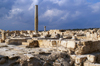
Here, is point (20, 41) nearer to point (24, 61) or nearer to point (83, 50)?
point (24, 61)

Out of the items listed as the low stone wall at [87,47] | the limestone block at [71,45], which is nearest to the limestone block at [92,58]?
the low stone wall at [87,47]

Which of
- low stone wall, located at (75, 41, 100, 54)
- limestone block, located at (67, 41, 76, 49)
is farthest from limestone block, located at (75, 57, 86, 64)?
limestone block, located at (67, 41, 76, 49)

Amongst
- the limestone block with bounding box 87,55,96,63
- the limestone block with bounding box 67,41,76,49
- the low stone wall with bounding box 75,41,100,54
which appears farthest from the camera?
the limestone block with bounding box 67,41,76,49

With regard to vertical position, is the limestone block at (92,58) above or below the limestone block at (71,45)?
below

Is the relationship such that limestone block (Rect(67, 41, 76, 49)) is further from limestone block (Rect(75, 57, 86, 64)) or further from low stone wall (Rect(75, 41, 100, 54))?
limestone block (Rect(75, 57, 86, 64))

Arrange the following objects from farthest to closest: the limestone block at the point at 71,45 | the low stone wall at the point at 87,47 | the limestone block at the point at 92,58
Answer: the limestone block at the point at 71,45 → the low stone wall at the point at 87,47 → the limestone block at the point at 92,58

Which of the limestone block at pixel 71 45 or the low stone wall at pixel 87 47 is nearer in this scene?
the low stone wall at pixel 87 47

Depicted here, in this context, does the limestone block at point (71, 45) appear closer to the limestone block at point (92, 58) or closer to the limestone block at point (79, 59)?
the limestone block at point (79, 59)

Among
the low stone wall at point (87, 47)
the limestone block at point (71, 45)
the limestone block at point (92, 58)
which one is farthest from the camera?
the limestone block at point (71, 45)

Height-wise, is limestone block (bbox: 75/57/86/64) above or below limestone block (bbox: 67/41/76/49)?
below

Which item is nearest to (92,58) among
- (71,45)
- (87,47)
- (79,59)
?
(79,59)

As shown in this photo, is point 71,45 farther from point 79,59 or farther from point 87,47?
point 79,59

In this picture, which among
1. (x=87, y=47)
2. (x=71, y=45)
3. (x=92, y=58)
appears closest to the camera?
(x=92, y=58)

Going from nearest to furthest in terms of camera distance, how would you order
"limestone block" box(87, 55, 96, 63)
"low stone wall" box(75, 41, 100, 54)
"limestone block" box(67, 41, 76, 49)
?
1. "limestone block" box(87, 55, 96, 63)
2. "low stone wall" box(75, 41, 100, 54)
3. "limestone block" box(67, 41, 76, 49)
